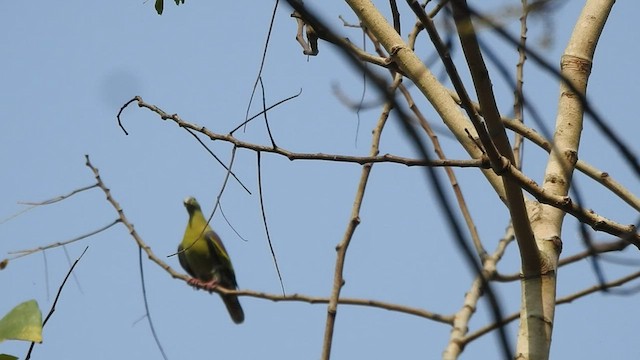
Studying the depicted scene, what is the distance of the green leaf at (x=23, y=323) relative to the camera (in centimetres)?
140

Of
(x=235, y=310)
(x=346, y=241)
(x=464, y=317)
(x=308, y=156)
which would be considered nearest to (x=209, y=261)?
(x=235, y=310)

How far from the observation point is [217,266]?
25.3ft

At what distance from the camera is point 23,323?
4.68 ft

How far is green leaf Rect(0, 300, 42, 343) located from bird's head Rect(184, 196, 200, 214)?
6802 millimetres

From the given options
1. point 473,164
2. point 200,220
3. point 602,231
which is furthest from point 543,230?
point 200,220

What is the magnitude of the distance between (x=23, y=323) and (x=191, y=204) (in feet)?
22.4

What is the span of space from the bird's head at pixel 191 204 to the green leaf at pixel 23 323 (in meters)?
6.80

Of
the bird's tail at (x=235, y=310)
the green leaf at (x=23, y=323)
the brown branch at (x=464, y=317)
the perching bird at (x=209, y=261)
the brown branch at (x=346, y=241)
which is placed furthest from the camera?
the bird's tail at (x=235, y=310)

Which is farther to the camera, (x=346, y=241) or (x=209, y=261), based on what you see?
(x=209, y=261)

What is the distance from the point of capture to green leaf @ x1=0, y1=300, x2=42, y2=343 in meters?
1.40

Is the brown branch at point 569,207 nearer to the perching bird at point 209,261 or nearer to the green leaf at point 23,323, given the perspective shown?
the green leaf at point 23,323

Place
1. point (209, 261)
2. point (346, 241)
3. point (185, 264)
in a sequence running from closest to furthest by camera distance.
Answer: point (346, 241), point (209, 261), point (185, 264)

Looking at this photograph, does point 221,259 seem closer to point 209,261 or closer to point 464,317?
point 209,261

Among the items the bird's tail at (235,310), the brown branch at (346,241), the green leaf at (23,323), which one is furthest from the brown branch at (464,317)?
the bird's tail at (235,310)
